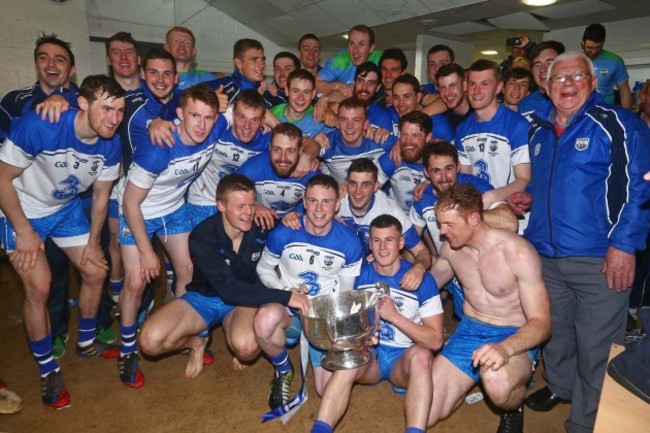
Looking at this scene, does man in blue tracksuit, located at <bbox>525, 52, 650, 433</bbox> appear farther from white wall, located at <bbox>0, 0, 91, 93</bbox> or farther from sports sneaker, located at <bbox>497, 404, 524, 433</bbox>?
white wall, located at <bbox>0, 0, 91, 93</bbox>

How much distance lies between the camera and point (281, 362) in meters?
3.00

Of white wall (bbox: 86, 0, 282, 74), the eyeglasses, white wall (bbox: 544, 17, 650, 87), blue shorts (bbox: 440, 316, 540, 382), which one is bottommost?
blue shorts (bbox: 440, 316, 540, 382)

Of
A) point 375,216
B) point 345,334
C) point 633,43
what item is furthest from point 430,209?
point 633,43

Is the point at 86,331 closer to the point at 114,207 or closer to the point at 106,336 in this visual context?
the point at 106,336

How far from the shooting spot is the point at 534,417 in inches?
111

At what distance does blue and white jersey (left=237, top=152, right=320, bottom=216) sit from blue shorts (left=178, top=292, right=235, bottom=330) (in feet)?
2.92

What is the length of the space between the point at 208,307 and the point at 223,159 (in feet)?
3.84

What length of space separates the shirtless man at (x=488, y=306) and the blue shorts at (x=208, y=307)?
1503 mm

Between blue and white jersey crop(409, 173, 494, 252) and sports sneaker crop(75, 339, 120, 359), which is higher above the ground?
blue and white jersey crop(409, 173, 494, 252)

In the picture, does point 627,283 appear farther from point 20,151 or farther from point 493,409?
point 20,151

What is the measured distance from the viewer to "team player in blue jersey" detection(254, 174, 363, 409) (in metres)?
2.91

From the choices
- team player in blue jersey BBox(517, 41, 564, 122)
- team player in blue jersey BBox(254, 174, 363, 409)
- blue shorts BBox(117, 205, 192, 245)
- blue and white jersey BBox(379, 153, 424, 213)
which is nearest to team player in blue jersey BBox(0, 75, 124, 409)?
blue shorts BBox(117, 205, 192, 245)

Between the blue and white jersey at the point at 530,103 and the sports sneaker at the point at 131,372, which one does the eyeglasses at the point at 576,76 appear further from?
the sports sneaker at the point at 131,372

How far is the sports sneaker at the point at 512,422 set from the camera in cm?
261
